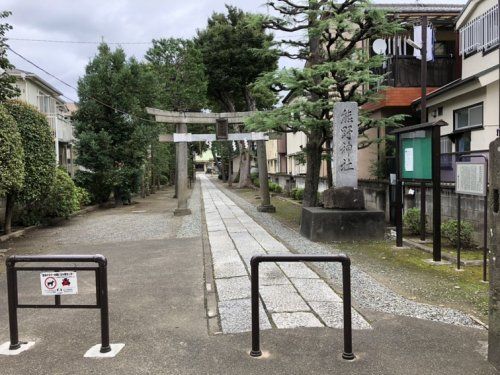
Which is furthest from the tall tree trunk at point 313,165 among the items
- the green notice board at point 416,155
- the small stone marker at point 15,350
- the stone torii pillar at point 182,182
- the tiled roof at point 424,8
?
the small stone marker at point 15,350

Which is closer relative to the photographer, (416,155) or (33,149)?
(416,155)

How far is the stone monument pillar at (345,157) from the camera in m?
10.0

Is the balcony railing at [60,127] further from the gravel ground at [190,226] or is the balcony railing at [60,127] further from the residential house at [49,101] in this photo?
the gravel ground at [190,226]

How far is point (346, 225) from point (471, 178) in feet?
11.4

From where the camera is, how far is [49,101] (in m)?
26.6

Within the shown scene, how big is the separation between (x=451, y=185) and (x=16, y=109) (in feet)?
37.0

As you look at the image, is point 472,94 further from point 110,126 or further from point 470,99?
point 110,126

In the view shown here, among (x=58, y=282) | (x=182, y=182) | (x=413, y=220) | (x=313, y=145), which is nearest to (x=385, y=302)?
(x=58, y=282)

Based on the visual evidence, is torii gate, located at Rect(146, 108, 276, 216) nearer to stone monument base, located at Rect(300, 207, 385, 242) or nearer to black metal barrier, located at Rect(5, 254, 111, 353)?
stone monument base, located at Rect(300, 207, 385, 242)

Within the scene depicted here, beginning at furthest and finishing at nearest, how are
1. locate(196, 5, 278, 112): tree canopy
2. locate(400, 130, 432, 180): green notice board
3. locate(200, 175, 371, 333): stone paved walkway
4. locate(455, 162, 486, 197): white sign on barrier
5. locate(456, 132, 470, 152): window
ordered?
locate(196, 5, 278, 112): tree canopy, locate(456, 132, 470, 152): window, locate(400, 130, 432, 180): green notice board, locate(455, 162, 486, 197): white sign on barrier, locate(200, 175, 371, 333): stone paved walkway

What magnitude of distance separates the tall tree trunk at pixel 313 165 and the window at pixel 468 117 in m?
4.17

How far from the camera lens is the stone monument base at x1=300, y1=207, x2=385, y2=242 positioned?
9.73 meters

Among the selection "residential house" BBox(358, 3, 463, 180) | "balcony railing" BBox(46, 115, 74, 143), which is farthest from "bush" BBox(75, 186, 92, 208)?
"residential house" BBox(358, 3, 463, 180)

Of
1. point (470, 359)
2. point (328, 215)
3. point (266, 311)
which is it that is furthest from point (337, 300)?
point (328, 215)
